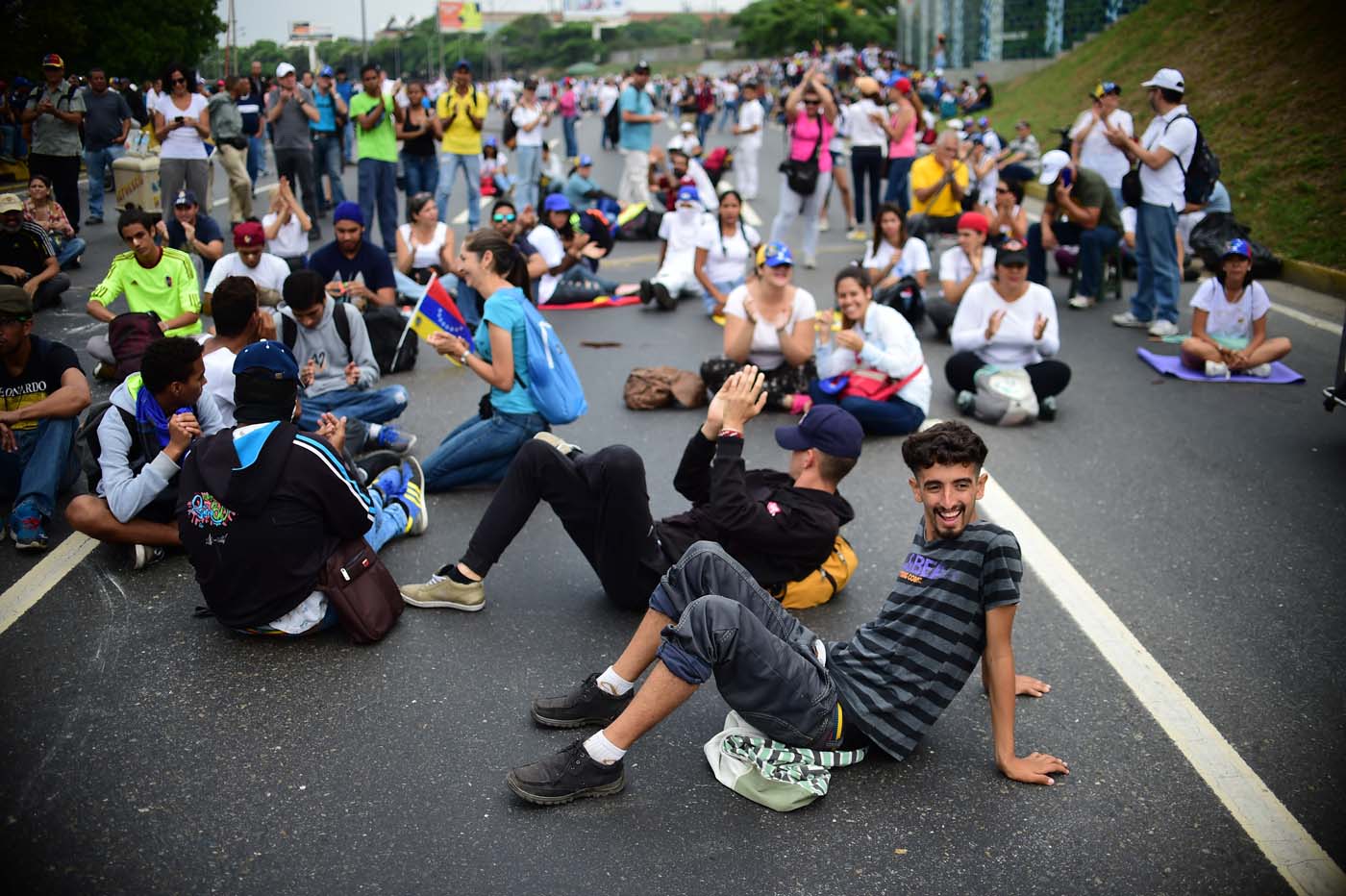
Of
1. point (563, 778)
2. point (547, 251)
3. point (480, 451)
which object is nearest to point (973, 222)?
point (547, 251)

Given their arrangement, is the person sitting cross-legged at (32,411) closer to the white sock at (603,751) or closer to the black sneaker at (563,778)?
the black sneaker at (563,778)

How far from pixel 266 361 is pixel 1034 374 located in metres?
5.58

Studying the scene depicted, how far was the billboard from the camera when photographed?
20.7 meters

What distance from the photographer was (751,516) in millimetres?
4883

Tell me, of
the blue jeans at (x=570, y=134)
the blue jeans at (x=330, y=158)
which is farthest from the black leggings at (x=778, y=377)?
the blue jeans at (x=570, y=134)

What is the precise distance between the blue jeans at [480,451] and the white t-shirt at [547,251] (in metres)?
5.13

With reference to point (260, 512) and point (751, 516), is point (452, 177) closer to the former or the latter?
point (260, 512)

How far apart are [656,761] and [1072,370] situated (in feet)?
21.8

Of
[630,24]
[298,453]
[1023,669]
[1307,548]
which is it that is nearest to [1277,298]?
[1307,548]

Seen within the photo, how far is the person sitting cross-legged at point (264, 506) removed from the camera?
4699 mm

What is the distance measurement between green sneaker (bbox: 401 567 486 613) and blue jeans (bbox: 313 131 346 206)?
12561mm

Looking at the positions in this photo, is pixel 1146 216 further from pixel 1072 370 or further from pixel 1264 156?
pixel 1264 156

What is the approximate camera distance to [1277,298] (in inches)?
482

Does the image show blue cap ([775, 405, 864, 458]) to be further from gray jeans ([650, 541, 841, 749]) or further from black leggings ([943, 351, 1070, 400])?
black leggings ([943, 351, 1070, 400])
